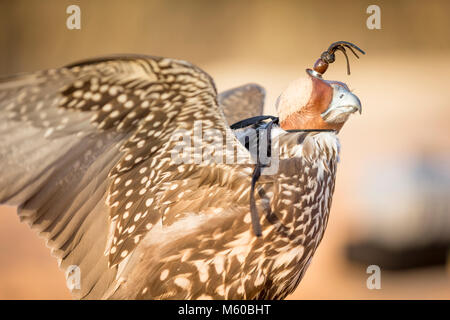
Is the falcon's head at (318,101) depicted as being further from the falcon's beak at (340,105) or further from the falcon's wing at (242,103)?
the falcon's wing at (242,103)

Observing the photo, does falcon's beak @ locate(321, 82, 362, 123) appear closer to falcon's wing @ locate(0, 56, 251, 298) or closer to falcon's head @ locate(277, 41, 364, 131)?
falcon's head @ locate(277, 41, 364, 131)

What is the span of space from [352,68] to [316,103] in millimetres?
4163

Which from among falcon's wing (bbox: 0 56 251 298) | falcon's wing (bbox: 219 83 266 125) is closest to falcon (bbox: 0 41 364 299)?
falcon's wing (bbox: 0 56 251 298)

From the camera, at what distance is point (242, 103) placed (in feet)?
7.44

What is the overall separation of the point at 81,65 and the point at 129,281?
0.63 meters

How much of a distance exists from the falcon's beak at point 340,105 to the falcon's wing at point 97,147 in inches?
11.9

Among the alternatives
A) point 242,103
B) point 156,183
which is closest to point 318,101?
point 156,183

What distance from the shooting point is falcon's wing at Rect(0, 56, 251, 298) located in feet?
3.70

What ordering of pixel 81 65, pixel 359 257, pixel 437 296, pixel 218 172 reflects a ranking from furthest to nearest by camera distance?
pixel 359 257
pixel 437 296
pixel 218 172
pixel 81 65

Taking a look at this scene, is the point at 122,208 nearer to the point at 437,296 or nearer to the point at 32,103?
the point at 32,103

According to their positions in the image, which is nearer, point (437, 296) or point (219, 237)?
point (219, 237)

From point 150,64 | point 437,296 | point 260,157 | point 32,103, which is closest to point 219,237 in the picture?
point 260,157

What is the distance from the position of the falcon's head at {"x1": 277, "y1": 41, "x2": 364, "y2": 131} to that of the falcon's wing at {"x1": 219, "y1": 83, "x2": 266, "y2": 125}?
3.16 feet

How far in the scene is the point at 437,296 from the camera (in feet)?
10.7
